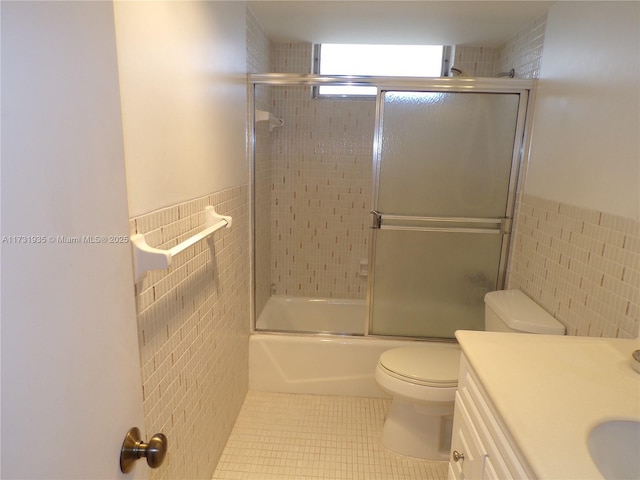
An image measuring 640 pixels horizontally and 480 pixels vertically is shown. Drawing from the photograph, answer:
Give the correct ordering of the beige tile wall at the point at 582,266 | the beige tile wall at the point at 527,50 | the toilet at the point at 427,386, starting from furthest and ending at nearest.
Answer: the beige tile wall at the point at 527,50 → the toilet at the point at 427,386 → the beige tile wall at the point at 582,266

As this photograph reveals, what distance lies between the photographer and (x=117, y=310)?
2.14ft

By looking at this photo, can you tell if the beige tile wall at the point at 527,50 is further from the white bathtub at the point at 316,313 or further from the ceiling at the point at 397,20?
the white bathtub at the point at 316,313

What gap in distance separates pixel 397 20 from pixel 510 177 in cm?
107

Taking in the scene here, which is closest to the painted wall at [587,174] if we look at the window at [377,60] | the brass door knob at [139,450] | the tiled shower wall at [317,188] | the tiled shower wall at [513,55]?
the tiled shower wall at [513,55]

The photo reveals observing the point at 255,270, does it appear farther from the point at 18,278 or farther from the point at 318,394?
the point at 18,278

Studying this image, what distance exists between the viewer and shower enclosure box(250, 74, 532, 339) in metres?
2.22

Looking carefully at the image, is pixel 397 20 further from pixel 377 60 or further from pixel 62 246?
pixel 62 246

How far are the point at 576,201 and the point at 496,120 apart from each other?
760mm

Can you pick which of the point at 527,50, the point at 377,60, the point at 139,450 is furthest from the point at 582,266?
the point at 377,60

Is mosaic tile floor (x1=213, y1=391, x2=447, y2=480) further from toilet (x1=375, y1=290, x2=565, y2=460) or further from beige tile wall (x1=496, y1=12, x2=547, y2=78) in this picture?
beige tile wall (x1=496, y1=12, x2=547, y2=78)

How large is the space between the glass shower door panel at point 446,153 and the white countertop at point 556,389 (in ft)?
3.75

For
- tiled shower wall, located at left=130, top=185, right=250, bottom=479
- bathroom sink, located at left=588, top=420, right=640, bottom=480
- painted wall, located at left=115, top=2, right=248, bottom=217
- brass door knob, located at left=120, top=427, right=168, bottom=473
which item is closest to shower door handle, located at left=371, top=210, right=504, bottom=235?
tiled shower wall, located at left=130, top=185, right=250, bottom=479

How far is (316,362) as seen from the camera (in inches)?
98.7

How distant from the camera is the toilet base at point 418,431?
1990 millimetres
